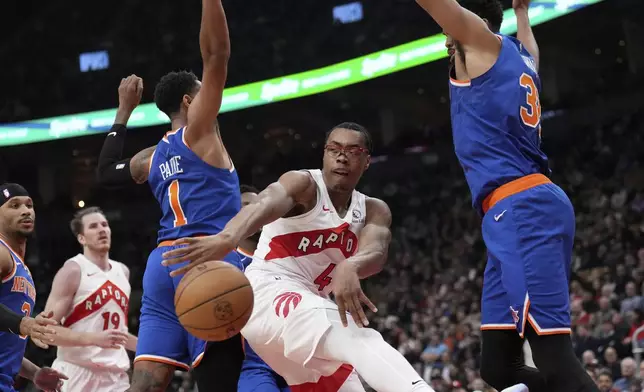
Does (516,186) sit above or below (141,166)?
below

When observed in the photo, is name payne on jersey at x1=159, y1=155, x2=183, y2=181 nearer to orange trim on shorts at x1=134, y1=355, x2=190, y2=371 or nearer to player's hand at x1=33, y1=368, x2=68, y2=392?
orange trim on shorts at x1=134, y1=355, x2=190, y2=371

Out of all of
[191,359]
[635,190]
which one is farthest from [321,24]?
[191,359]

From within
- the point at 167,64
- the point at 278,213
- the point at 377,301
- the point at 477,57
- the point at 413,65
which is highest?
the point at 167,64

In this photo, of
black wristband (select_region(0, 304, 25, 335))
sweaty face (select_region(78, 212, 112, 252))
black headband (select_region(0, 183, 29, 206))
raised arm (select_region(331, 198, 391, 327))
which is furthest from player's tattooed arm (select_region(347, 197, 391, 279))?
sweaty face (select_region(78, 212, 112, 252))

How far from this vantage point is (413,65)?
2002cm

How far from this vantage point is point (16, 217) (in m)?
6.07

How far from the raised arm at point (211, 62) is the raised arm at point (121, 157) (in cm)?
64

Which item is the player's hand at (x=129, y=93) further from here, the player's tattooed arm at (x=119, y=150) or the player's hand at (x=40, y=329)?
the player's hand at (x=40, y=329)

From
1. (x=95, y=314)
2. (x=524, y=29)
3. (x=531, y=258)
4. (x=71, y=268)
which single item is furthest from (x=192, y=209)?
(x=95, y=314)

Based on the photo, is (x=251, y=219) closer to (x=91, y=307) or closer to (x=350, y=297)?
(x=350, y=297)

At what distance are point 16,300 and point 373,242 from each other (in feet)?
8.43

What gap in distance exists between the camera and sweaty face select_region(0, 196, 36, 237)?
19.9 ft

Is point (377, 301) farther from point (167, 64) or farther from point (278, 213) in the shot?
point (278, 213)

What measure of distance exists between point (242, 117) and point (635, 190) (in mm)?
11244
